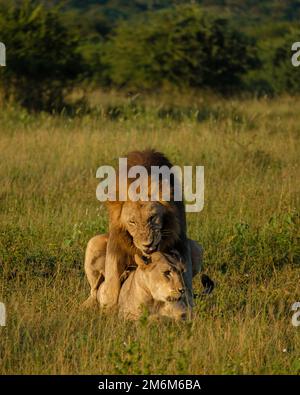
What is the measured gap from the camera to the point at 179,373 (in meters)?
4.33

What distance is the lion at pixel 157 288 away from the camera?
503cm

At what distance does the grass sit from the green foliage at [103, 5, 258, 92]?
6.49 m

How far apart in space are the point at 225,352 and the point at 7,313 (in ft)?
4.73

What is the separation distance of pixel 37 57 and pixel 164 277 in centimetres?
1194

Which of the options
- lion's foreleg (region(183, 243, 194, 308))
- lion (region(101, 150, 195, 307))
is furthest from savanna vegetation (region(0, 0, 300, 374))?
lion (region(101, 150, 195, 307))

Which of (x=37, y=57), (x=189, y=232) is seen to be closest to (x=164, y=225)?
(x=189, y=232)

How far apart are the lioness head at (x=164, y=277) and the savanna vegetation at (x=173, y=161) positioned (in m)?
0.17

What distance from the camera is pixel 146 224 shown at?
206 inches

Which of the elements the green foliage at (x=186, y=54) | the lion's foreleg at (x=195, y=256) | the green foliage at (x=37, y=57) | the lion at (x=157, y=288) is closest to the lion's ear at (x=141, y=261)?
the lion at (x=157, y=288)

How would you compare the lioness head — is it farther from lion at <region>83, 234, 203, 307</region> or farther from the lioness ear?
lion at <region>83, 234, 203, 307</region>

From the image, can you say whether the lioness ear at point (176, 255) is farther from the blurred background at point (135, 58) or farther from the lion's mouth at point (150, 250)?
the blurred background at point (135, 58)

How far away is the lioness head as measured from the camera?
5016 millimetres

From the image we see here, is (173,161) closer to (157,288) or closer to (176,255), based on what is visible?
(176,255)
